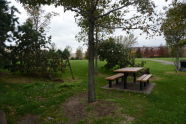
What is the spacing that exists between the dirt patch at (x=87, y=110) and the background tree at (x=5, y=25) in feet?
15.2

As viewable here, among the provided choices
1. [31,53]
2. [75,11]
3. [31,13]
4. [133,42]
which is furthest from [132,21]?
[133,42]

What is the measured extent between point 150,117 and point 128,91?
8.10 ft

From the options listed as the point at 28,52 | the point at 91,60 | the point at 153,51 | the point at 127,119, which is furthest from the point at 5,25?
the point at 153,51

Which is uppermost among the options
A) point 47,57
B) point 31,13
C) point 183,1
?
point 31,13

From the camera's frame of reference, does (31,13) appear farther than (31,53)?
Yes

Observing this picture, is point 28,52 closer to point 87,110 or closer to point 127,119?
point 87,110

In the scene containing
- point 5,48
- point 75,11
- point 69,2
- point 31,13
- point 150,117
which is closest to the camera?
point 150,117

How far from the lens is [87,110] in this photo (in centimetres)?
448

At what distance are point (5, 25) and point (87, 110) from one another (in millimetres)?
5725

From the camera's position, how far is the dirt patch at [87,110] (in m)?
4.14

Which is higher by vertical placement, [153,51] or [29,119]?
[153,51]

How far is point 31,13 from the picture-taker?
45.6 feet

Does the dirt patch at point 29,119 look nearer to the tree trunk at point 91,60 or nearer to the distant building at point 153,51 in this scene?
the tree trunk at point 91,60

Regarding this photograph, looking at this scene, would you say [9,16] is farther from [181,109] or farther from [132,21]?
[181,109]
